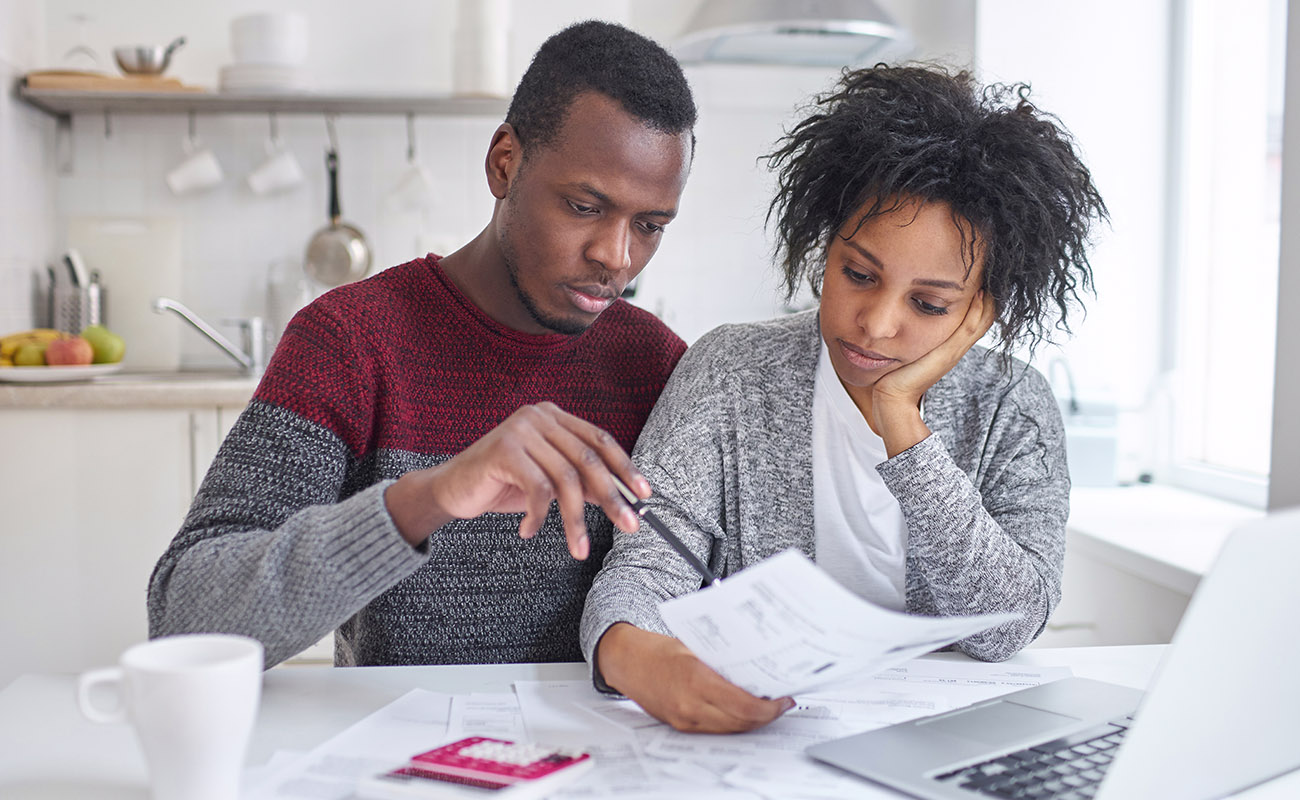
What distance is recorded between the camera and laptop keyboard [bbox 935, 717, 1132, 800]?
0.71 m

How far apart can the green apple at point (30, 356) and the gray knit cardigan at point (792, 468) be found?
1855 mm

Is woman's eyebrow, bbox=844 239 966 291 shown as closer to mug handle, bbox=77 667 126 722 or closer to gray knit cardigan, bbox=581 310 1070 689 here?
gray knit cardigan, bbox=581 310 1070 689

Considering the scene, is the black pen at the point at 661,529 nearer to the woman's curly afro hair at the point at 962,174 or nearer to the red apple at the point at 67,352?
the woman's curly afro hair at the point at 962,174

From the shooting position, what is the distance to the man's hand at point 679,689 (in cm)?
80

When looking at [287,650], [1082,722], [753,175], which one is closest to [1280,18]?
[753,175]

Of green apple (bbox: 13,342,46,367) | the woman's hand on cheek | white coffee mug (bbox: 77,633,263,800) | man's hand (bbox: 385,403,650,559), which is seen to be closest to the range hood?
the woman's hand on cheek

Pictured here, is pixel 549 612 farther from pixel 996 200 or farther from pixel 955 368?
pixel 996 200

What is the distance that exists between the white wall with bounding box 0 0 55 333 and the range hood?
1704mm

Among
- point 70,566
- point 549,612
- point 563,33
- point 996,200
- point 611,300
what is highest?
point 563,33

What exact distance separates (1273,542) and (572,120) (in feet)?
2.48

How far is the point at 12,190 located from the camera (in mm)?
2766

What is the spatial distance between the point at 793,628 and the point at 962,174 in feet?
2.05

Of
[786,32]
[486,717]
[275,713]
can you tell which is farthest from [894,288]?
[786,32]

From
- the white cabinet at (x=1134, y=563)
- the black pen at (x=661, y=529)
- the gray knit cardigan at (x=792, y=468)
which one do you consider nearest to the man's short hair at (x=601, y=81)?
the gray knit cardigan at (x=792, y=468)
